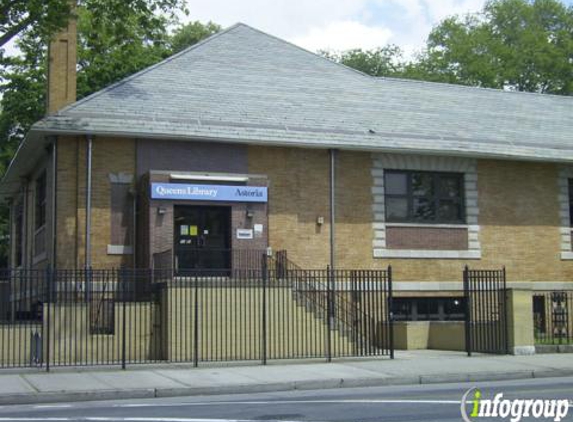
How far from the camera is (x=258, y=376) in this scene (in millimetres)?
18125

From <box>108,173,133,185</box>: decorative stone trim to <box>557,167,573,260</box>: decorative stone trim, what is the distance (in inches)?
570

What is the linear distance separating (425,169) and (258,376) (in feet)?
41.0

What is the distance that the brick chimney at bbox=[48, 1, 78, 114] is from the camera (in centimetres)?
2692

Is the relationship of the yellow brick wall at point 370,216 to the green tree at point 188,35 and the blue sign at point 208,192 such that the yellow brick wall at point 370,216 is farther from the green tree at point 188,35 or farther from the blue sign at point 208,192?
the green tree at point 188,35

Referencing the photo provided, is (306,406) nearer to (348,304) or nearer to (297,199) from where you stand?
(348,304)

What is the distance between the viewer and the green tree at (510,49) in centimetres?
5534

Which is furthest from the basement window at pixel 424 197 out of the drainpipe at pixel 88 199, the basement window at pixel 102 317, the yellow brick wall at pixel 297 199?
the basement window at pixel 102 317

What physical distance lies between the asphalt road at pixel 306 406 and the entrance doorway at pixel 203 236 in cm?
937

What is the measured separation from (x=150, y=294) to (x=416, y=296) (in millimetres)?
9173

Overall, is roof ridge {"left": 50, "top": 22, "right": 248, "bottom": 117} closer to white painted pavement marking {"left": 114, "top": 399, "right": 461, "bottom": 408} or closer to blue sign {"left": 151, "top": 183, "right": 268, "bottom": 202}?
blue sign {"left": 151, "top": 183, "right": 268, "bottom": 202}

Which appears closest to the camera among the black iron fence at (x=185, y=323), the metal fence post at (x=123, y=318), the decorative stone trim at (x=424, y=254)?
the metal fence post at (x=123, y=318)

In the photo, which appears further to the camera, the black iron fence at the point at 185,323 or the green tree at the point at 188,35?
the green tree at the point at 188,35

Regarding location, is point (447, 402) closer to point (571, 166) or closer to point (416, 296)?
point (416, 296)

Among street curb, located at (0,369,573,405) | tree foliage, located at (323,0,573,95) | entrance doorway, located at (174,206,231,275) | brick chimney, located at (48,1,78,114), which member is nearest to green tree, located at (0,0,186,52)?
brick chimney, located at (48,1,78,114)
